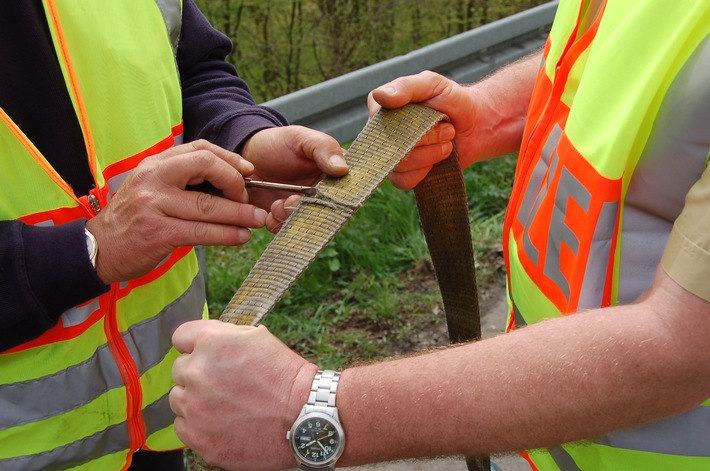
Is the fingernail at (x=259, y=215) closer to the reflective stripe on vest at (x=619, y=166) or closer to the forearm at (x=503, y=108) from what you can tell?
the reflective stripe on vest at (x=619, y=166)

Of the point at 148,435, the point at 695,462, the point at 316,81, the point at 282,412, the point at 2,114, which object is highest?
the point at 2,114

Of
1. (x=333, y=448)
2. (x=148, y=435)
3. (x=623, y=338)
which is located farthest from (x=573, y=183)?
(x=148, y=435)

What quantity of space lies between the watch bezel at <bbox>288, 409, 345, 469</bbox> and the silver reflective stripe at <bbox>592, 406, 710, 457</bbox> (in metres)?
0.57

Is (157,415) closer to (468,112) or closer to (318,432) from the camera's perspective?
(318,432)

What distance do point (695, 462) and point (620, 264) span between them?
41 centimetres

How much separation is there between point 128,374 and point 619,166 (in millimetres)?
1294

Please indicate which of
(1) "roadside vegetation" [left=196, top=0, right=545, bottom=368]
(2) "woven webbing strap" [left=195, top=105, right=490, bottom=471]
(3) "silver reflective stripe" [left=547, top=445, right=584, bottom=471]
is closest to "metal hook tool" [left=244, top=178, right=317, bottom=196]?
(2) "woven webbing strap" [left=195, top=105, right=490, bottom=471]

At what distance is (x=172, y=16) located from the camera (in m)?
1.99

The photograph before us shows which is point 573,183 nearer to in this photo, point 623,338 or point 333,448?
point 623,338

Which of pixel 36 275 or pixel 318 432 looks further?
pixel 36 275

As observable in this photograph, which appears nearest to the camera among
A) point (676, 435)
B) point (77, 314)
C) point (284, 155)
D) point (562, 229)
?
point (676, 435)

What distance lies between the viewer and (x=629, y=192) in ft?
4.66

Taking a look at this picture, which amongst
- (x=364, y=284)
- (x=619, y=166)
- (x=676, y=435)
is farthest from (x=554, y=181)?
(x=364, y=284)

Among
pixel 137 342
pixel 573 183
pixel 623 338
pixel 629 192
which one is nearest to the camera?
pixel 623 338
